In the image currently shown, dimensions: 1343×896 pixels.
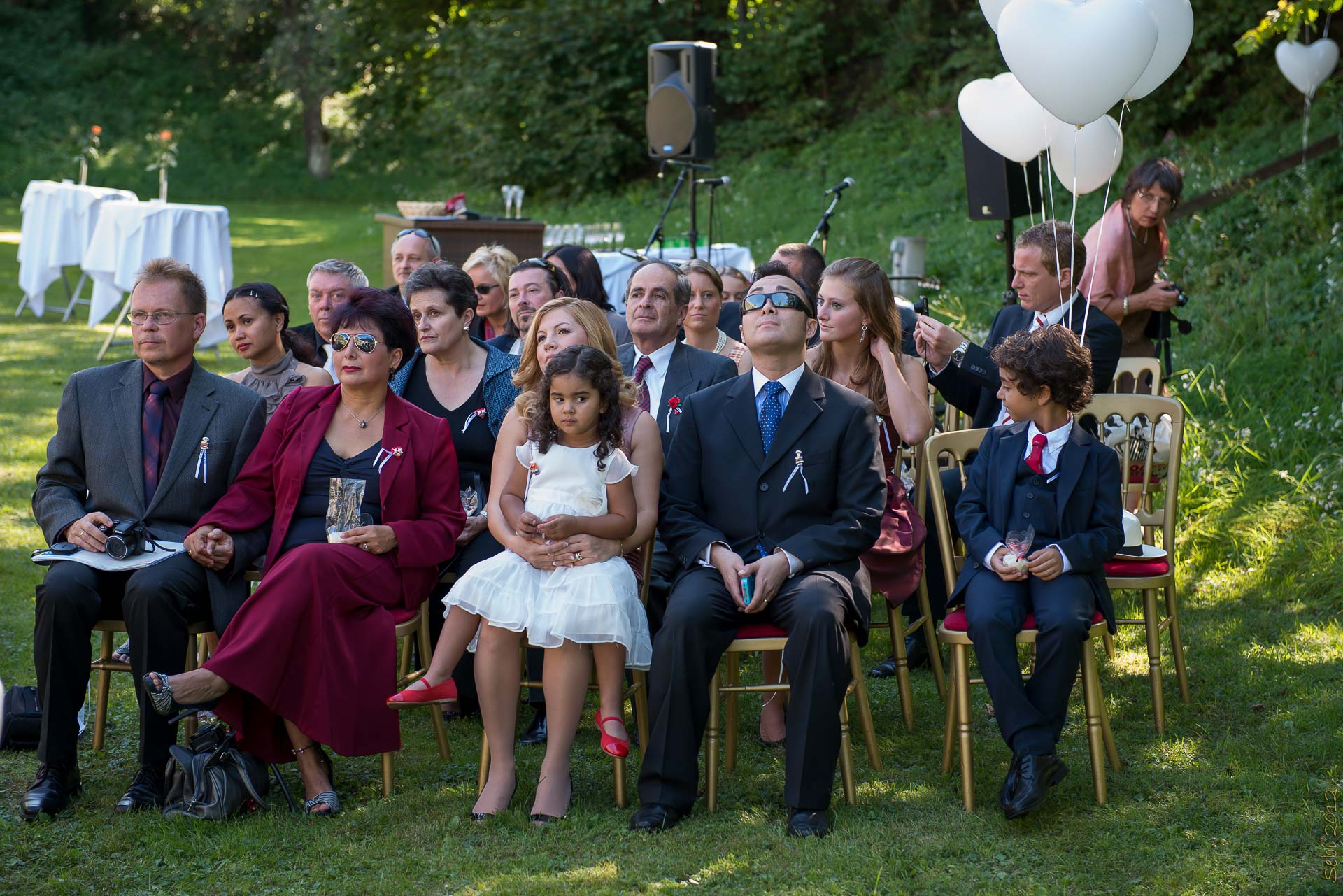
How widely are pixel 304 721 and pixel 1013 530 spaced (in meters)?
2.13

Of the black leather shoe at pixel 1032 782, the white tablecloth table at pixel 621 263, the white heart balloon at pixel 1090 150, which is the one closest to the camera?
the black leather shoe at pixel 1032 782

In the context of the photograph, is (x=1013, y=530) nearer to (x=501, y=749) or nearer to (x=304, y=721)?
(x=501, y=749)

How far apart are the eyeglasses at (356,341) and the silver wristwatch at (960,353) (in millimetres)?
2027

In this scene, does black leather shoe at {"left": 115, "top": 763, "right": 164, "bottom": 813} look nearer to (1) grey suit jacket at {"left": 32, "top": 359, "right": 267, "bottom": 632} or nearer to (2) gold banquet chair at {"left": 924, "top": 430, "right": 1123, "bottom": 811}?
(1) grey suit jacket at {"left": 32, "top": 359, "right": 267, "bottom": 632}

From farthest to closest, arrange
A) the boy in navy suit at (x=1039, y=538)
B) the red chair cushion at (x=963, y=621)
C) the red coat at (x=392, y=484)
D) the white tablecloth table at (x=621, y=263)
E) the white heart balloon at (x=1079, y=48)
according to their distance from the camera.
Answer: the white tablecloth table at (x=621, y=263)
the white heart balloon at (x=1079, y=48)
the red coat at (x=392, y=484)
the red chair cushion at (x=963, y=621)
the boy in navy suit at (x=1039, y=538)

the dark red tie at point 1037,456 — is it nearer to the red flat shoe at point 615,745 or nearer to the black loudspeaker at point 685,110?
the red flat shoe at point 615,745

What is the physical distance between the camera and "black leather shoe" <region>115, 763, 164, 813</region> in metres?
3.52

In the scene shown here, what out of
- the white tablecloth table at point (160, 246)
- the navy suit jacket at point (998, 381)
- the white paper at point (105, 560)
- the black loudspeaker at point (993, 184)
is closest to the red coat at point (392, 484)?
the white paper at point (105, 560)

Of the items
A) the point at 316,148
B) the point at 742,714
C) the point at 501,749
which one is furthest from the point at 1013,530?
the point at 316,148

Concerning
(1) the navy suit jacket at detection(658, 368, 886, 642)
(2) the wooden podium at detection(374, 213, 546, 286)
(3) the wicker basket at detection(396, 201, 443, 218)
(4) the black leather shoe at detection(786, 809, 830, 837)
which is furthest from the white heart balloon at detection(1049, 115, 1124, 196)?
(3) the wicker basket at detection(396, 201, 443, 218)

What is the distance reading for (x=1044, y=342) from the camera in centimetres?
368

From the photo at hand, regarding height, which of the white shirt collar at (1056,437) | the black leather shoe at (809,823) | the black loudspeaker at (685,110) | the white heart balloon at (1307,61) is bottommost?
the black leather shoe at (809,823)

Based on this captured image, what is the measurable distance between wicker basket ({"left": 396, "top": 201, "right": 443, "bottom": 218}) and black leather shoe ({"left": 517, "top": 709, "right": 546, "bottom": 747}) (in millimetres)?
7042

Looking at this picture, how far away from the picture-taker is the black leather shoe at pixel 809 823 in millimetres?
3328
